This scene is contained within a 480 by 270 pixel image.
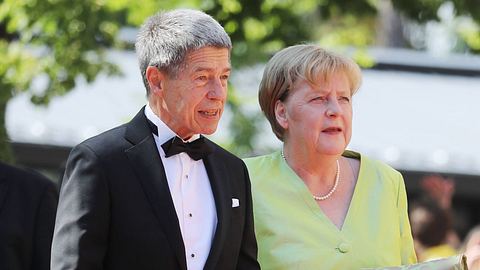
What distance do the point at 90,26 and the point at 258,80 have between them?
9.58 feet

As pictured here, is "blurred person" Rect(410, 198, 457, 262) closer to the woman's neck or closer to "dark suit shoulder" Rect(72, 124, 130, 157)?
the woman's neck

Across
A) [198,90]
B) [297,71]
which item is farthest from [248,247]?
[297,71]

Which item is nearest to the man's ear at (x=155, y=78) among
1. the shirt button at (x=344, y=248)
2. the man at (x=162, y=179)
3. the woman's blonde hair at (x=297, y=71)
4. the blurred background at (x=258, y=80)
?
the man at (x=162, y=179)

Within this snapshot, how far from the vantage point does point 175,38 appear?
14.5ft

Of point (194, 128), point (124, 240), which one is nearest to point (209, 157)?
point (194, 128)

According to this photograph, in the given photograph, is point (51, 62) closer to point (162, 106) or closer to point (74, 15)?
point (74, 15)

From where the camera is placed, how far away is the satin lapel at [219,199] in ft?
14.8

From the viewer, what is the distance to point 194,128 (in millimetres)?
4504

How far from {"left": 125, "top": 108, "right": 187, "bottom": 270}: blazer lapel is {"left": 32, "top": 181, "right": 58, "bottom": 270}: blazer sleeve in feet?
3.63

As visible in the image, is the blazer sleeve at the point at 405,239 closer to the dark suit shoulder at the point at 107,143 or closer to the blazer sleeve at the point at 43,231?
the dark suit shoulder at the point at 107,143

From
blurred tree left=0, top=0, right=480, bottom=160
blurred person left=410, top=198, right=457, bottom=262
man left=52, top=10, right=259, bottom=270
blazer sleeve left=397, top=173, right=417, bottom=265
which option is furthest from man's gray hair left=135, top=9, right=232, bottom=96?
blurred person left=410, top=198, right=457, bottom=262

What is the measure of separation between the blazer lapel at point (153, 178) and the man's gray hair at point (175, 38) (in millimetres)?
221

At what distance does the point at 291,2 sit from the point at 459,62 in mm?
10570

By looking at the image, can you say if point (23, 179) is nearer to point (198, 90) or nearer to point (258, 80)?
point (198, 90)
